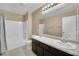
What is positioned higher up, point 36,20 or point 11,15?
point 11,15

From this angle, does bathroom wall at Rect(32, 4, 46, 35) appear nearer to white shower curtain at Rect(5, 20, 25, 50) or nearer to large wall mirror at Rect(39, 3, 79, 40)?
large wall mirror at Rect(39, 3, 79, 40)

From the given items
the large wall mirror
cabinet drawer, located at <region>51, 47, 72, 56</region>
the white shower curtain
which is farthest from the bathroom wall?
cabinet drawer, located at <region>51, 47, 72, 56</region>

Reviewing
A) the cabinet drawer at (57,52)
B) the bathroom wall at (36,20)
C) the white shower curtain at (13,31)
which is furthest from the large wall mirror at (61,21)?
the white shower curtain at (13,31)

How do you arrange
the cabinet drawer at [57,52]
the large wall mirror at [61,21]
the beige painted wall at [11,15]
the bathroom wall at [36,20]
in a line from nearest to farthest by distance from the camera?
the cabinet drawer at [57,52] → the large wall mirror at [61,21] → the beige painted wall at [11,15] → the bathroom wall at [36,20]

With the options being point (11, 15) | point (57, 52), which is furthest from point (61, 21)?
point (11, 15)

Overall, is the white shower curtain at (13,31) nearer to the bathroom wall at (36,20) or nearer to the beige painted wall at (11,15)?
the beige painted wall at (11,15)

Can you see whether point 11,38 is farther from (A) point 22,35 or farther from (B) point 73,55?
(B) point 73,55

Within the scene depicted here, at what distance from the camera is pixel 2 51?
1.95m

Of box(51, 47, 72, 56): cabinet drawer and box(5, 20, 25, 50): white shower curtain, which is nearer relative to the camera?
box(51, 47, 72, 56): cabinet drawer

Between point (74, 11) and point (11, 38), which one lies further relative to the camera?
point (11, 38)

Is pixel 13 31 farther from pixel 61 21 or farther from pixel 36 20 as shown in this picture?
pixel 61 21

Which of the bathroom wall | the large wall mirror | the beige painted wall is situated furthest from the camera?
the bathroom wall

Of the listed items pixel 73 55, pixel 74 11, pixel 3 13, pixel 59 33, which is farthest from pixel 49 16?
pixel 73 55

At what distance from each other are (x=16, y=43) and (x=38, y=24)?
42.4 inches
